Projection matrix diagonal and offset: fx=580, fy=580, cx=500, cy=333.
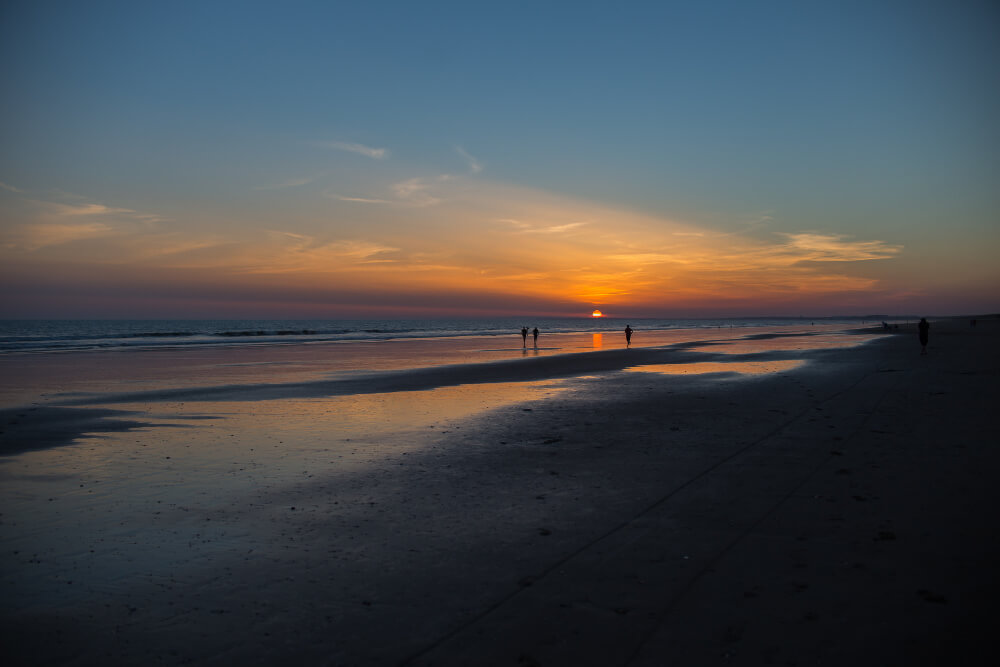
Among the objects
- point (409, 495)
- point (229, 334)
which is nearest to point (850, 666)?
point (409, 495)

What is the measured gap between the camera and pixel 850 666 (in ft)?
14.4

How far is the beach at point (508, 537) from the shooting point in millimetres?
4883

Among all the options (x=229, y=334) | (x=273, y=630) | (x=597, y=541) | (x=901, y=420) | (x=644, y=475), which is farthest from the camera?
(x=229, y=334)

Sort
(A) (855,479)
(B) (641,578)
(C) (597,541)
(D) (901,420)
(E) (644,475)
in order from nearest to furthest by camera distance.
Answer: (B) (641,578), (C) (597,541), (A) (855,479), (E) (644,475), (D) (901,420)

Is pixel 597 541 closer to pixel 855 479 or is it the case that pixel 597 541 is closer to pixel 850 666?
pixel 850 666

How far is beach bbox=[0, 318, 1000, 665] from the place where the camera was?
192 inches

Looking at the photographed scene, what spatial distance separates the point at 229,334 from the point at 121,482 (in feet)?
273


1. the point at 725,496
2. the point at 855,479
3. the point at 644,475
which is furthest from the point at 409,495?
the point at 855,479

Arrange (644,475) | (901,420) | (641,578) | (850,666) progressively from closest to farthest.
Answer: (850,666) < (641,578) < (644,475) < (901,420)

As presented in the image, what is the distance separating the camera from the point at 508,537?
718cm

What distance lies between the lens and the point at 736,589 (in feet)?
18.3

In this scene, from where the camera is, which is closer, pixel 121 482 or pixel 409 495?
pixel 409 495

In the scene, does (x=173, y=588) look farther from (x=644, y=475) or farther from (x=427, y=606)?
(x=644, y=475)

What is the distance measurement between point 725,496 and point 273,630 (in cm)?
633
